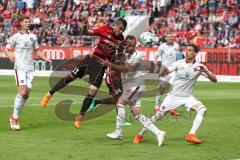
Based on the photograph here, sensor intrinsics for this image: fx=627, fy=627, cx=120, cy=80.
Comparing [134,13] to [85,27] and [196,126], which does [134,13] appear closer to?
[85,27]

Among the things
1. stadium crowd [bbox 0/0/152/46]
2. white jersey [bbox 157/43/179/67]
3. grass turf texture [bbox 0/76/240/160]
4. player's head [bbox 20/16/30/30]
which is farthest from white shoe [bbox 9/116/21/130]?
stadium crowd [bbox 0/0/152/46]

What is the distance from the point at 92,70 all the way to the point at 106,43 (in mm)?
774

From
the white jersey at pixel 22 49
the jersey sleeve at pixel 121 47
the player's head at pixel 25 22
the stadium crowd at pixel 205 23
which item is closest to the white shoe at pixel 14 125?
the white jersey at pixel 22 49

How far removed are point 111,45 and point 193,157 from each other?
484 centimetres

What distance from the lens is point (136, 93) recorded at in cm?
1221

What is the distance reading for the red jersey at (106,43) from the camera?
14180mm

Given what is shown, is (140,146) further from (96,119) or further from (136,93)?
(96,119)

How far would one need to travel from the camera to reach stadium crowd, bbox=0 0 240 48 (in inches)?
1431

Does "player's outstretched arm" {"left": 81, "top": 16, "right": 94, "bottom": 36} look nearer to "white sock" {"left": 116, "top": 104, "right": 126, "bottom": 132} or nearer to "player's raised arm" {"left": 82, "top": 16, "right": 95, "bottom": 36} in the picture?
"player's raised arm" {"left": 82, "top": 16, "right": 95, "bottom": 36}

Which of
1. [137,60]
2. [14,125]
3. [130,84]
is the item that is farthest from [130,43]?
[14,125]

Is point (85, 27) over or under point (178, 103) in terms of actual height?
over

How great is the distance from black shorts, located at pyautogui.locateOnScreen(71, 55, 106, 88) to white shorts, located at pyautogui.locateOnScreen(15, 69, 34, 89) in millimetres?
1424

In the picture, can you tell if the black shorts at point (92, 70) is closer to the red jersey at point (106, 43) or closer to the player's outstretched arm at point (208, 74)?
the red jersey at point (106, 43)

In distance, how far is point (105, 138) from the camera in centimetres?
1259
